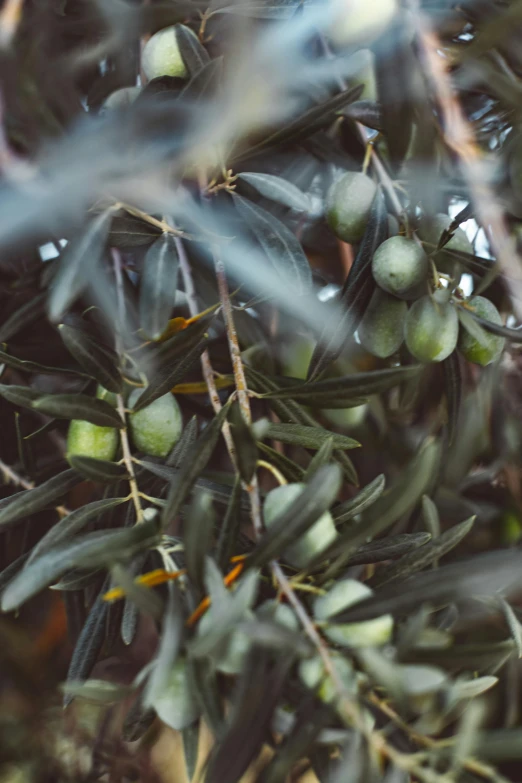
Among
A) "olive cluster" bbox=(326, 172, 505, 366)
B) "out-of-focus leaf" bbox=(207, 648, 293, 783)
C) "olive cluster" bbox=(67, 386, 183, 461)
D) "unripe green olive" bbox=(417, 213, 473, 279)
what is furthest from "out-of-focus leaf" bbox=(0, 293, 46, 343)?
"out-of-focus leaf" bbox=(207, 648, 293, 783)

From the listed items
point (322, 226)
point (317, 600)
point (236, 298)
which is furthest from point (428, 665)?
point (322, 226)

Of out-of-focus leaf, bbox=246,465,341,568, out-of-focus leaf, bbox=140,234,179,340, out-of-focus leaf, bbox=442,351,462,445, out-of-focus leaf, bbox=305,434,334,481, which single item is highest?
out-of-focus leaf, bbox=140,234,179,340

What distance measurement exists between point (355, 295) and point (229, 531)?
342mm

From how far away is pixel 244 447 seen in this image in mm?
556

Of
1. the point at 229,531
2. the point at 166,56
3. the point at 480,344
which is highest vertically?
the point at 166,56

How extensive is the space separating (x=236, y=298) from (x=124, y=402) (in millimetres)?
307

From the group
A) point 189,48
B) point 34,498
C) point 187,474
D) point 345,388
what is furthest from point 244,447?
point 189,48

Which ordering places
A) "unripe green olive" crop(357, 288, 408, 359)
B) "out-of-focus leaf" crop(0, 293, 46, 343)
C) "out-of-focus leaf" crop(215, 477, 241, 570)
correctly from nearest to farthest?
1. "out-of-focus leaf" crop(215, 477, 241, 570)
2. "unripe green olive" crop(357, 288, 408, 359)
3. "out-of-focus leaf" crop(0, 293, 46, 343)

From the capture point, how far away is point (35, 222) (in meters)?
0.61

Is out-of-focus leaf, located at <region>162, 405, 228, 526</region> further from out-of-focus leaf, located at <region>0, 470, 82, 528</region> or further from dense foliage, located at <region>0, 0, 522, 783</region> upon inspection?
out-of-focus leaf, located at <region>0, 470, 82, 528</region>

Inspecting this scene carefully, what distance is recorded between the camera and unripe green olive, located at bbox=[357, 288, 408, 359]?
79 centimetres

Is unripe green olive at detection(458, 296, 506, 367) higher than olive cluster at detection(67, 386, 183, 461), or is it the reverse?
olive cluster at detection(67, 386, 183, 461)

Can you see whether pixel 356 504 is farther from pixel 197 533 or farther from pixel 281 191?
pixel 281 191

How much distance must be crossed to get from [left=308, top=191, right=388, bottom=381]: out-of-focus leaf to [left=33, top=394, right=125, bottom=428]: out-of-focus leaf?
0.76 ft
